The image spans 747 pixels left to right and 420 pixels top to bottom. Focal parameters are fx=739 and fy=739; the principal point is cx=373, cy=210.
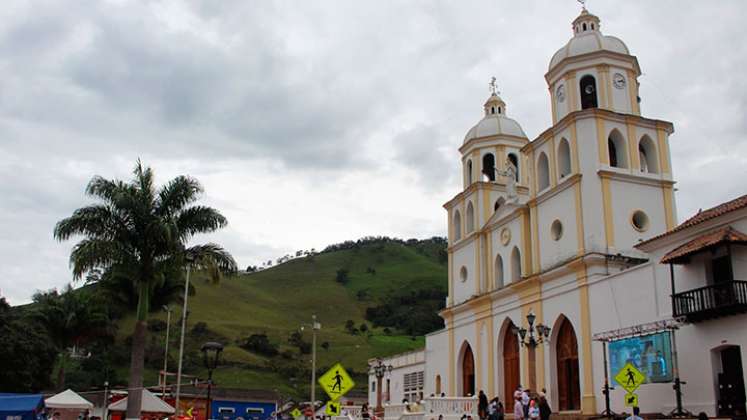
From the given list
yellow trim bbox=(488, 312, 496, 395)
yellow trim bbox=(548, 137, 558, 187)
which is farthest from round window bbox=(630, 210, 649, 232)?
yellow trim bbox=(488, 312, 496, 395)

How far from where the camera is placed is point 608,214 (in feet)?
102

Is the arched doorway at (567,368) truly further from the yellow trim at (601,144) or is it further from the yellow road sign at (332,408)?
the yellow road sign at (332,408)

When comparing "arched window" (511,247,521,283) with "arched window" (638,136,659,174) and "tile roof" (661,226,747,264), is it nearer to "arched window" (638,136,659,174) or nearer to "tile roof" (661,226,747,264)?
"arched window" (638,136,659,174)

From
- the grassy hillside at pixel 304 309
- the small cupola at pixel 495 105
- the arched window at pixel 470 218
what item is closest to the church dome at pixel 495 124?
the small cupola at pixel 495 105

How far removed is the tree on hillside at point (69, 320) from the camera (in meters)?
50.2

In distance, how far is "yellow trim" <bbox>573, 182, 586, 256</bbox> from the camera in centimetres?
3101

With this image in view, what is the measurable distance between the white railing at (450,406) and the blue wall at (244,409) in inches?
1225

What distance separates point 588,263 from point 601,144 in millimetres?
5487

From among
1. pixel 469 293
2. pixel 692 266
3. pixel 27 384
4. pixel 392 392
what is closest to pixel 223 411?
pixel 392 392

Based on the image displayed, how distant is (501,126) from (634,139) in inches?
459

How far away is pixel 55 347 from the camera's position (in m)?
48.6

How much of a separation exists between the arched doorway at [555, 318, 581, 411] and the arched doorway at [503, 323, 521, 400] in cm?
382

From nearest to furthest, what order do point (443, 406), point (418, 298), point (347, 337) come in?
point (443, 406) < point (347, 337) < point (418, 298)

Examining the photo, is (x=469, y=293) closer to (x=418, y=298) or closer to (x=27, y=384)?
(x=27, y=384)
